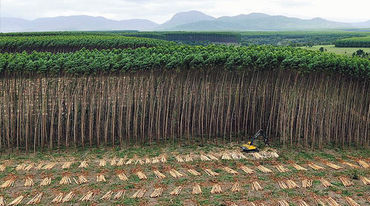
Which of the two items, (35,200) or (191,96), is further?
(191,96)

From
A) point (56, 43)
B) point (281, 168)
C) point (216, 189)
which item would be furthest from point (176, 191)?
point (56, 43)

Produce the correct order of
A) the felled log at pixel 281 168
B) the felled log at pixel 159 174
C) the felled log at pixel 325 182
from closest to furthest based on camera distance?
the felled log at pixel 325 182 < the felled log at pixel 159 174 < the felled log at pixel 281 168

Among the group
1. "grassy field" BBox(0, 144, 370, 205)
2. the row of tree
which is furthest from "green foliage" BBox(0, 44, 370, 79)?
"grassy field" BBox(0, 144, 370, 205)

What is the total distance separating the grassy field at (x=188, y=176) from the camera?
1430 cm

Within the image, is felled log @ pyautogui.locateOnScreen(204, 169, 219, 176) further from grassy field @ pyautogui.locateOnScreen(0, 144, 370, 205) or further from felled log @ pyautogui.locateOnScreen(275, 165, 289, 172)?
felled log @ pyautogui.locateOnScreen(275, 165, 289, 172)

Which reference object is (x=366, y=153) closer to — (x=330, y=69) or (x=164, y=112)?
(x=330, y=69)

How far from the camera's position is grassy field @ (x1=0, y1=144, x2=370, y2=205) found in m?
14.3

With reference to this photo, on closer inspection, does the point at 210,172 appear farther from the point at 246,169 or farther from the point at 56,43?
the point at 56,43

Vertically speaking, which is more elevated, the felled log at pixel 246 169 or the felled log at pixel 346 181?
the felled log at pixel 246 169

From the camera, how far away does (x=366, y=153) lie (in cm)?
2039

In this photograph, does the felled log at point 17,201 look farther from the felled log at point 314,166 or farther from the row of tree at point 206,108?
the felled log at point 314,166

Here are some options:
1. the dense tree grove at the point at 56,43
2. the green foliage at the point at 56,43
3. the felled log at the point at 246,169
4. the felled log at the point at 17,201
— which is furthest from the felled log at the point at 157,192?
the dense tree grove at the point at 56,43

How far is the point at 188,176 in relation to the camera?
1636 cm

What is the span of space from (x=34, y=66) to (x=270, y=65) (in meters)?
14.0
